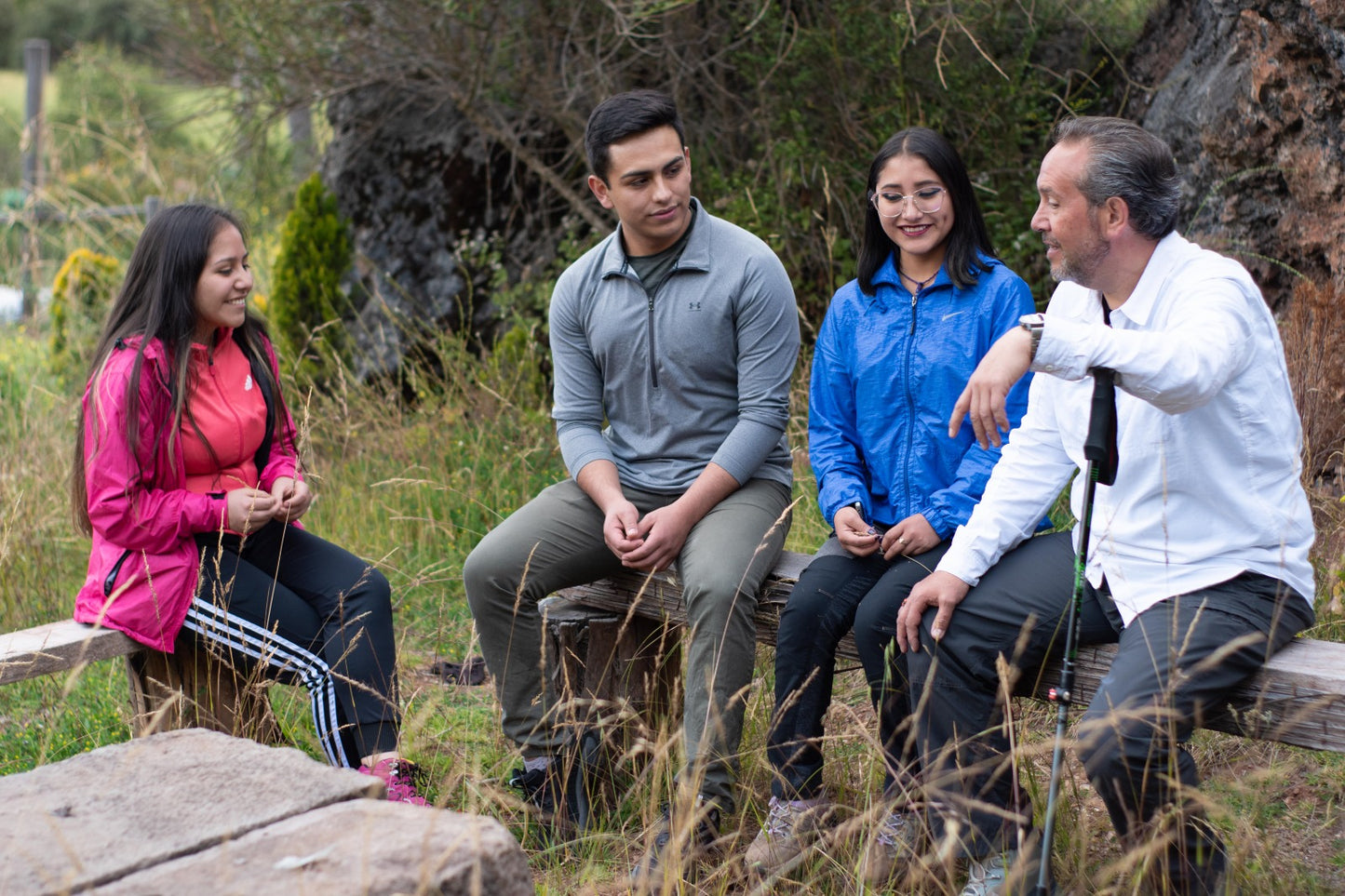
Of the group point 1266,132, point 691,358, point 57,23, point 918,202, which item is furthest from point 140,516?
point 57,23

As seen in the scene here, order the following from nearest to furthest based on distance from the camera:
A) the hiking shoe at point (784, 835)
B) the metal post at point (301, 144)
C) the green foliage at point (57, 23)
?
the hiking shoe at point (784, 835), the metal post at point (301, 144), the green foliage at point (57, 23)

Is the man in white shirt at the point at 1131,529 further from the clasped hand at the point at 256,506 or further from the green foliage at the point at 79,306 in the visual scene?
the green foliage at the point at 79,306

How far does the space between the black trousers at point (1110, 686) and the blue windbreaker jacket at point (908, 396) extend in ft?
1.03

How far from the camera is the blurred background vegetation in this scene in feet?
11.6

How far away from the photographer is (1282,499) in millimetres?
2455

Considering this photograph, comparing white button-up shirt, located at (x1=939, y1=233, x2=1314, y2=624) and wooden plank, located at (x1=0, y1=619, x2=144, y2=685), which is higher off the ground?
white button-up shirt, located at (x1=939, y1=233, x2=1314, y2=624)

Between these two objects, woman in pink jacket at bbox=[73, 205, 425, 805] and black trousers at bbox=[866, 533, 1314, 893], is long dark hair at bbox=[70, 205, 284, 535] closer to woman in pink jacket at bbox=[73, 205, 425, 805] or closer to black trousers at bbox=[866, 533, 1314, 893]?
woman in pink jacket at bbox=[73, 205, 425, 805]

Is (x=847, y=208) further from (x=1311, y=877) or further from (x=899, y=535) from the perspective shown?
(x=1311, y=877)

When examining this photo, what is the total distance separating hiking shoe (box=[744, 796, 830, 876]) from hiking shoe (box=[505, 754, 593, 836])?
503 millimetres

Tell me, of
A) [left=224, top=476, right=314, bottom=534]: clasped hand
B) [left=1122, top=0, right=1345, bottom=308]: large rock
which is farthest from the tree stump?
[left=1122, top=0, right=1345, bottom=308]: large rock

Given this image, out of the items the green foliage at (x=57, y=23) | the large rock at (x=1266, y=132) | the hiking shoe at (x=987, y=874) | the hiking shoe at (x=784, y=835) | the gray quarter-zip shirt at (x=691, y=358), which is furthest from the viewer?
the green foliage at (x=57, y=23)

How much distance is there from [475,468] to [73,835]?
3377mm

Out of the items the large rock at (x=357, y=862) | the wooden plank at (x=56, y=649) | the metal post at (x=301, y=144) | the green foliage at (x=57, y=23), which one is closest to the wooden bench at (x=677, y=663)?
the large rock at (x=357, y=862)

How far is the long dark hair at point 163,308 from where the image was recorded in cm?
322
